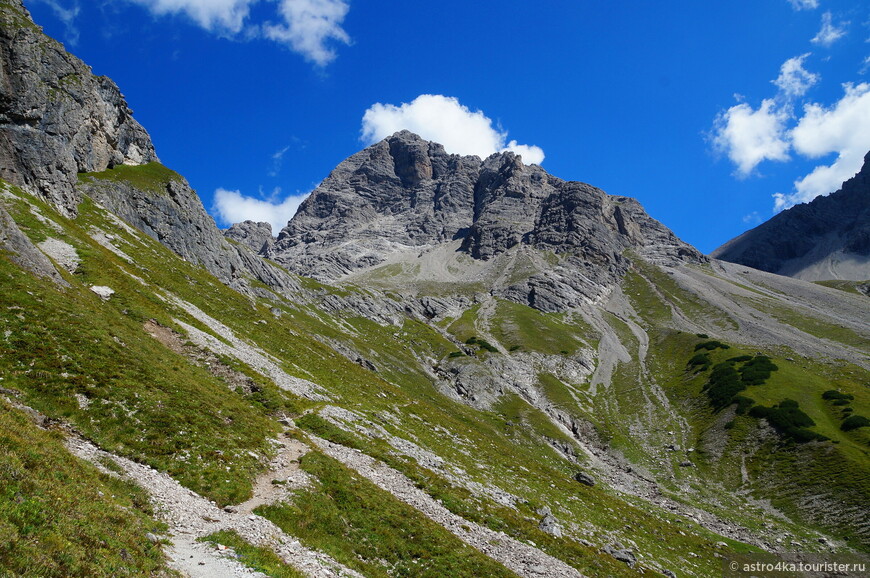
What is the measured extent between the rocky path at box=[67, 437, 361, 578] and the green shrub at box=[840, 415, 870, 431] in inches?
3468

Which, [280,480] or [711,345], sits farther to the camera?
[711,345]

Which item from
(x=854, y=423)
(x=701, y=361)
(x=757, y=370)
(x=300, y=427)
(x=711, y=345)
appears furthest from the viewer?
(x=711, y=345)

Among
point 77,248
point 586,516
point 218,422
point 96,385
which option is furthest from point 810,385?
point 77,248

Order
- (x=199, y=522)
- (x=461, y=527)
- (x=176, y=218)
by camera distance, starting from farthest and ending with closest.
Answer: (x=176, y=218)
(x=461, y=527)
(x=199, y=522)

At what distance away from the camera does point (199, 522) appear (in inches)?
679

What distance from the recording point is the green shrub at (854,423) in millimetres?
69938

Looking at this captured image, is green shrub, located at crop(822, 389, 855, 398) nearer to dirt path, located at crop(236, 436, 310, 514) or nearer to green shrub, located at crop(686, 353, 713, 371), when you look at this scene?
green shrub, located at crop(686, 353, 713, 371)

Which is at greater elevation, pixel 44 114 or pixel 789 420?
pixel 789 420

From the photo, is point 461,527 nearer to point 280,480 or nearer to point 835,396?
point 280,480

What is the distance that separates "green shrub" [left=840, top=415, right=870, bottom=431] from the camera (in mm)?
69938

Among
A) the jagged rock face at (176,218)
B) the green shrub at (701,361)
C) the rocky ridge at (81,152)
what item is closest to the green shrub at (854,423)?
the green shrub at (701,361)

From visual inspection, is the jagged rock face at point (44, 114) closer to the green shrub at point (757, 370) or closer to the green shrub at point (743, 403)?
the green shrub at point (743, 403)

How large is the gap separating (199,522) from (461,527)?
1504 cm

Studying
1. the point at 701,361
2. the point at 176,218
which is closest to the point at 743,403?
the point at 701,361
